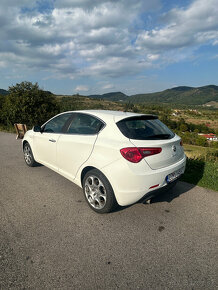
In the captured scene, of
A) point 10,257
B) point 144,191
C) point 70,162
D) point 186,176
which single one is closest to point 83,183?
point 70,162

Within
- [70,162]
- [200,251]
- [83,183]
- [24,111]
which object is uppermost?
[24,111]

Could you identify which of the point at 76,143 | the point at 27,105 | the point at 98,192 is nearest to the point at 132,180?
the point at 98,192

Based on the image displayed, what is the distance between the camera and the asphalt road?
1.80 meters

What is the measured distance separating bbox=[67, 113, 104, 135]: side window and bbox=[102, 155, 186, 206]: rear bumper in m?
0.75

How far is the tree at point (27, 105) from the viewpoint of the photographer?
14062 millimetres

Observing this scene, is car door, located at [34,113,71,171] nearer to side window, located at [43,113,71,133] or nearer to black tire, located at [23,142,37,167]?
side window, located at [43,113,71,133]

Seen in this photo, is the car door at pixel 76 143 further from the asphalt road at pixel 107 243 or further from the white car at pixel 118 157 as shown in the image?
the asphalt road at pixel 107 243

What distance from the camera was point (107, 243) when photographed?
7.46 feet

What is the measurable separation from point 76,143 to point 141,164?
1262 millimetres

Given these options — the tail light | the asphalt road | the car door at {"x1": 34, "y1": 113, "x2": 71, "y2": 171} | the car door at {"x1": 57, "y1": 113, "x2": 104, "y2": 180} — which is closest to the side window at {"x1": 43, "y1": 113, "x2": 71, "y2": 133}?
the car door at {"x1": 34, "y1": 113, "x2": 71, "y2": 171}

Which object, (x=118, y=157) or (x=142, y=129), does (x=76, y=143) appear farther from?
(x=142, y=129)

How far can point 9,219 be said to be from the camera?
278 centimetres

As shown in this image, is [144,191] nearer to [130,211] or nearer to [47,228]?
[130,211]

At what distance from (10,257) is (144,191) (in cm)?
179
